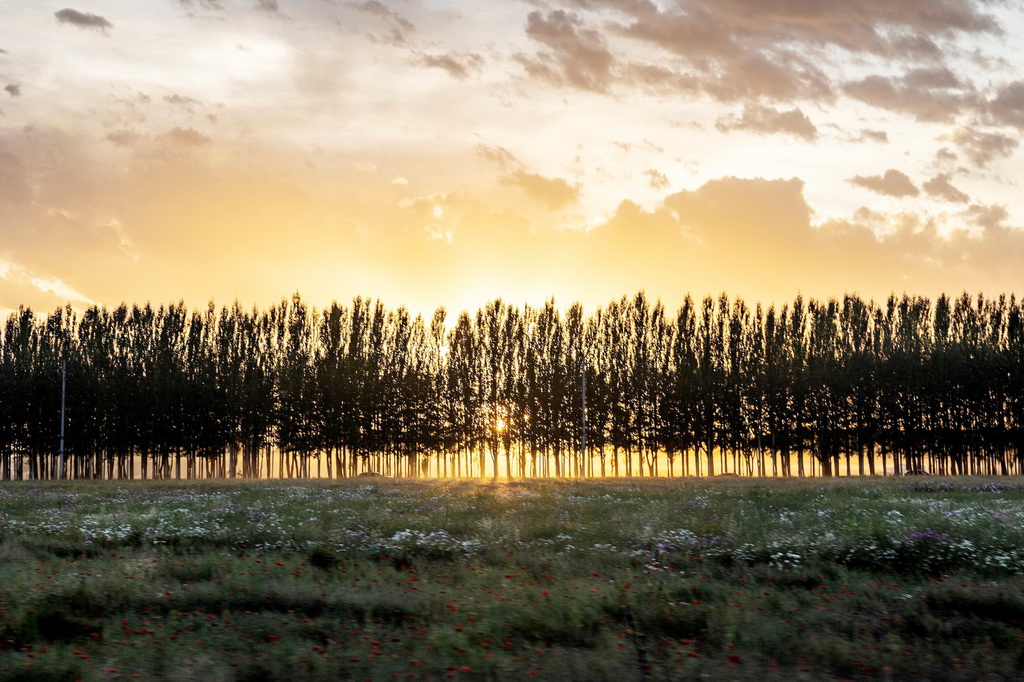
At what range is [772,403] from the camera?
79938 millimetres

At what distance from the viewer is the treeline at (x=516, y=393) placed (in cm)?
7925

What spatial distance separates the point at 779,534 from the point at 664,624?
432 inches

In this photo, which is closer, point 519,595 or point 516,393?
point 519,595

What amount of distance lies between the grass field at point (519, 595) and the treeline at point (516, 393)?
52565 mm

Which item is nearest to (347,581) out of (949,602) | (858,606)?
(858,606)

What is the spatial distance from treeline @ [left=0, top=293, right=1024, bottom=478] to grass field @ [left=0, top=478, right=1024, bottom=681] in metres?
52.6

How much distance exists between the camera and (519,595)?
561 inches

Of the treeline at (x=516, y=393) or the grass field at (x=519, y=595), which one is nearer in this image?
the grass field at (x=519, y=595)

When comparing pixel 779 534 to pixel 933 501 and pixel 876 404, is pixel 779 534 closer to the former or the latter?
pixel 933 501

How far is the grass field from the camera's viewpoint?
10477 mm

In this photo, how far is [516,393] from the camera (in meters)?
84.9

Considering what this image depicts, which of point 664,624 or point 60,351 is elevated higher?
point 60,351

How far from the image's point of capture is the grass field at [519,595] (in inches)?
412

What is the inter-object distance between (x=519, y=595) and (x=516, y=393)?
70.6 meters
